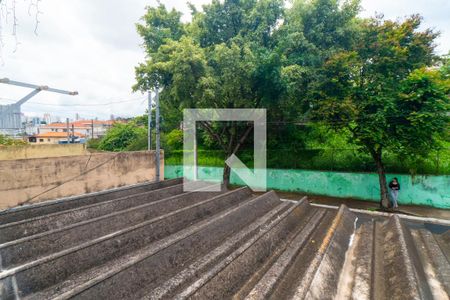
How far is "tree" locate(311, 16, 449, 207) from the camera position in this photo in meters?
6.70

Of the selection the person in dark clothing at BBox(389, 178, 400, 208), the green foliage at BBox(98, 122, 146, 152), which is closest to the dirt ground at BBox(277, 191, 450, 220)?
the person in dark clothing at BBox(389, 178, 400, 208)

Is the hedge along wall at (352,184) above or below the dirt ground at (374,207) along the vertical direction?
above

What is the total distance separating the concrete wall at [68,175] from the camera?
605 cm

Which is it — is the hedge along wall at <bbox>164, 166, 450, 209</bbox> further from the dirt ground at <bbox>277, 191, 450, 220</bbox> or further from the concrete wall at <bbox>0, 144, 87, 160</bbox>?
the concrete wall at <bbox>0, 144, 87, 160</bbox>

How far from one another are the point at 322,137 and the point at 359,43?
5148 mm

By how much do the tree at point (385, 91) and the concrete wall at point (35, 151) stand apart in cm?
1298

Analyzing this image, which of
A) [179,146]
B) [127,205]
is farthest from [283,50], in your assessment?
[179,146]

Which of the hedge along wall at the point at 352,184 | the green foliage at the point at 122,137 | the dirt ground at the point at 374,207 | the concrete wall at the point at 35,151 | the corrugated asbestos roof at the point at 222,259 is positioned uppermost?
the green foliage at the point at 122,137

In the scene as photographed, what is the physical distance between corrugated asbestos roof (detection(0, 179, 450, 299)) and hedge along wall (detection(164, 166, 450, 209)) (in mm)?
6553

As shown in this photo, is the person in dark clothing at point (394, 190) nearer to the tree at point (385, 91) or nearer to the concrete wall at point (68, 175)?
the tree at point (385, 91)

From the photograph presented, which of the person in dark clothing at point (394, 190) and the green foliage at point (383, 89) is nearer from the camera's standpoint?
the green foliage at point (383, 89)

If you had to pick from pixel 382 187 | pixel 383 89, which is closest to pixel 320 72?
pixel 383 89

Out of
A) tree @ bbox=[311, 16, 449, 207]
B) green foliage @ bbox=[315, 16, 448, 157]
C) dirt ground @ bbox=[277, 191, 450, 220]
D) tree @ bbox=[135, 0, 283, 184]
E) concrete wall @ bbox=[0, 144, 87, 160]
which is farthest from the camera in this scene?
concrete wall @ bbox=[0, 144, 87, 160]

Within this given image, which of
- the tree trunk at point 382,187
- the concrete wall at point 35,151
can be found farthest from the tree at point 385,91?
the concrete wall at point 35,151
